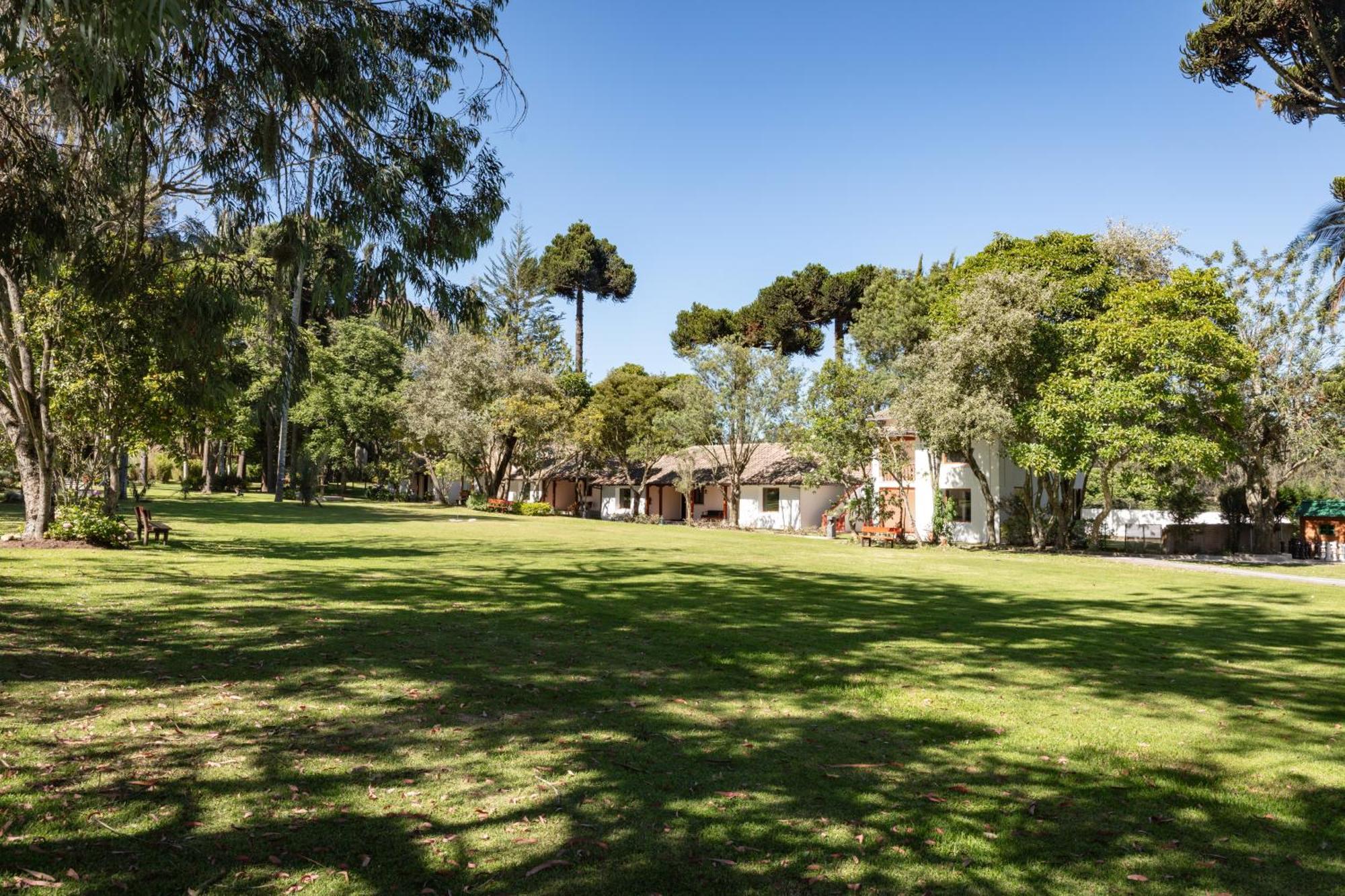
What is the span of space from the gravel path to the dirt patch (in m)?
26.7

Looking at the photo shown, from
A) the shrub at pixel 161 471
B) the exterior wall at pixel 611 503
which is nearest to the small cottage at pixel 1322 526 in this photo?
the exterior wall at pixel 611 503

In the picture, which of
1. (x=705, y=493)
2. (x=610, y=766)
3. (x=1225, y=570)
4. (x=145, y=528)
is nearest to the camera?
(x=610, y=766)

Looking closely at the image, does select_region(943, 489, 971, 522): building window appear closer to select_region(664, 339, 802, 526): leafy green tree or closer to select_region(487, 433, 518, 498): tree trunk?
select_region(664, 339, 802, 526): leafy green tree

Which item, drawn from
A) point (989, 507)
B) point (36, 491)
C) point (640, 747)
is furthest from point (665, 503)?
point (640, 747)

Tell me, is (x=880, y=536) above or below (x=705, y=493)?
below

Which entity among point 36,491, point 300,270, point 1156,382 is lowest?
point 36,491

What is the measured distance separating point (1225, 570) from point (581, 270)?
48695 mm

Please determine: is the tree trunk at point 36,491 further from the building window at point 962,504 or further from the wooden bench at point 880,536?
the building window at point 962,504

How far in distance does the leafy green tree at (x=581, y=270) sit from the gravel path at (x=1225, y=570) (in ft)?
147

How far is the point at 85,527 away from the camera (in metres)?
16.4

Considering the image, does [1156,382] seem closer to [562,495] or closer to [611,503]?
[611,503]

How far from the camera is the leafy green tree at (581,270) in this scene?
62.7 meters

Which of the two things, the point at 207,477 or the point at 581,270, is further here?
the point at 581,270

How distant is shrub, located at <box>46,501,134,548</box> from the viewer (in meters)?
16.3
